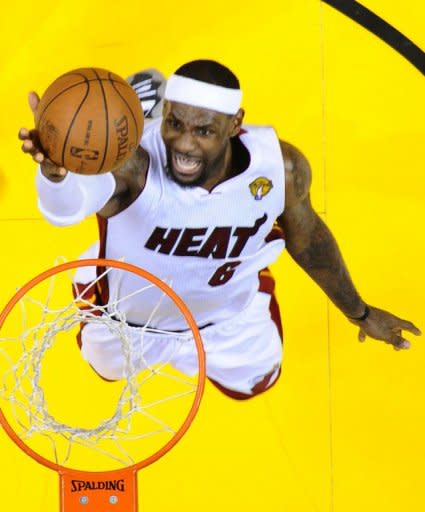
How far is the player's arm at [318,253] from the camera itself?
13.3ft

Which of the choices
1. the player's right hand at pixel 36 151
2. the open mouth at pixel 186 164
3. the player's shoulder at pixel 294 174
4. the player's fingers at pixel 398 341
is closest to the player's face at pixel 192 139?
the open mouth at pixel 186 164

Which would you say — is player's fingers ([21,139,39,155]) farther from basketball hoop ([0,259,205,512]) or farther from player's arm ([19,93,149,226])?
basketball hoop ([0,259,205,512])

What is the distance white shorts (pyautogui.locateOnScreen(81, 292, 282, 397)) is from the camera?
4488 millimetres

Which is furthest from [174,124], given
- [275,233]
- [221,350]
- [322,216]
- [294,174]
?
[322,216]

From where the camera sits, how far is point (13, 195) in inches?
198

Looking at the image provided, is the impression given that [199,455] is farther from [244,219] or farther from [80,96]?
[80,96]

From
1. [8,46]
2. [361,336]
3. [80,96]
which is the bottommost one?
[361,336]

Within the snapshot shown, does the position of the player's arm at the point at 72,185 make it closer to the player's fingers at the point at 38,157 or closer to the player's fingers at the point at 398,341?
the player's fingers at the point at 38,157

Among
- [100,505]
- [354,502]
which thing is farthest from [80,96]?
[354,502]

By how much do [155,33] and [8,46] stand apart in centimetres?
64

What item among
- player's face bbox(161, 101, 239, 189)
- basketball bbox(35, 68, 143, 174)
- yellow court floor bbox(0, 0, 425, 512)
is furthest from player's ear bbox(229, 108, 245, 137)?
yellow court floor bbox(0, 0, 425, 512)

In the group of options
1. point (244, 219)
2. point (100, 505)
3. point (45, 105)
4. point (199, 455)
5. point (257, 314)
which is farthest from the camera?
point (199, 455)

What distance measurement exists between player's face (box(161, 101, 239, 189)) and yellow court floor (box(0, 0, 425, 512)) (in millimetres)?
1290

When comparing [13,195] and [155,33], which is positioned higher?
[155,33]
